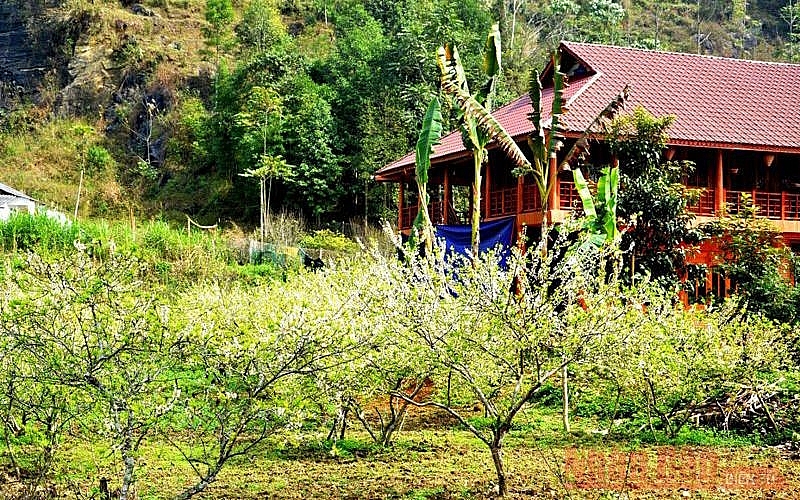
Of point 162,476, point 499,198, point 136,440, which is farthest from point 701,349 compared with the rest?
point 499,198

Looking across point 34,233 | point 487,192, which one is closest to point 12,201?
point 34,233

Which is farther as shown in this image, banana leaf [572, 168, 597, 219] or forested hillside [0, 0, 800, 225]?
forested hillside [0, 0, 800, 225]

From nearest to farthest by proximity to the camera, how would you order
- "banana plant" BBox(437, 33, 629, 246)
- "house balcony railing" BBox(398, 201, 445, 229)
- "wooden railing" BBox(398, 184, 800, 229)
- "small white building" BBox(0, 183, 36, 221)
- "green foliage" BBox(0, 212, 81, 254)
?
"banana plant" BBox(437, 33, 629, 246)
"wooden railing" BBox(398, 184, 800, 229)
"house balcony railing" BBox(398, 201, 445, 229)
"green foliage" BBox(0, 212, 81, 254)
"small white building" BBox(0, 183, 36, 221)

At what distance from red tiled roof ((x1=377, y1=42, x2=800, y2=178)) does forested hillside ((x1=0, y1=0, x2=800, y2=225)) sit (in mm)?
10082

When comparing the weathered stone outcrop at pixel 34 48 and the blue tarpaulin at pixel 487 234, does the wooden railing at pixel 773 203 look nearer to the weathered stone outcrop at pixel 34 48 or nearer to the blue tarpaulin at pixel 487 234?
the blue tarpaulin at pixel 487 234

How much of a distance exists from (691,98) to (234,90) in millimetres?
19682

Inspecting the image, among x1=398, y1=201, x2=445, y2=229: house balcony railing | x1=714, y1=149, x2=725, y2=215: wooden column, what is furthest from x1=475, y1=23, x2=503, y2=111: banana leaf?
x1=398, y1=201, x2=445, y2=229: house balcony railing

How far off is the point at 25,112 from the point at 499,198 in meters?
29.2

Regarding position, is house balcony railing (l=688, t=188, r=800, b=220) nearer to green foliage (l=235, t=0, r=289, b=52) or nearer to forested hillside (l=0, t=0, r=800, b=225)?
forested hillside (l=0, t=0, r=800, b=225)

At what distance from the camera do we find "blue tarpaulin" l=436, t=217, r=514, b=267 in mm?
17406

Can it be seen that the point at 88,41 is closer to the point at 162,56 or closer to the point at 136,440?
the point at 162,56

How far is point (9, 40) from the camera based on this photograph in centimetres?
4525

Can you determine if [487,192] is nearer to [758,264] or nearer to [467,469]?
[758,264]

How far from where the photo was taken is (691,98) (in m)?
18.7
